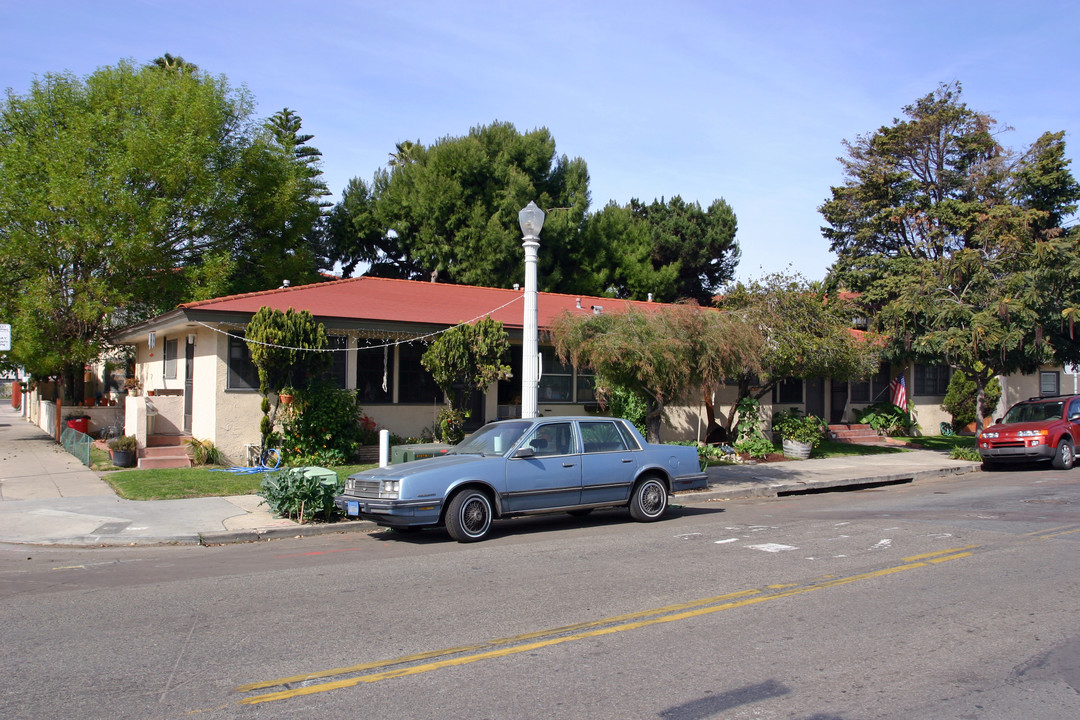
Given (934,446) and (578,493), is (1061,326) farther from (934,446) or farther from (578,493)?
(578,493)

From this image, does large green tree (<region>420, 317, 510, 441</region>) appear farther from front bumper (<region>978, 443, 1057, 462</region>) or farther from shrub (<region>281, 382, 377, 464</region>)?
front bumper (<region>978, 443, 1057, 462</region>)

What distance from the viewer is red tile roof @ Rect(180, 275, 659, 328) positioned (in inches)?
686

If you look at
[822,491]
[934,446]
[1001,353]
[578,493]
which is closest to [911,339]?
[1001,353]

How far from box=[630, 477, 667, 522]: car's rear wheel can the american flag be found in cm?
1963

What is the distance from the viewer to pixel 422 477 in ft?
32.3

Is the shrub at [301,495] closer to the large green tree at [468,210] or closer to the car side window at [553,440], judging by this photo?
the car side window at [553,440]

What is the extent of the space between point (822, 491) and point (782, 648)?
11.8m

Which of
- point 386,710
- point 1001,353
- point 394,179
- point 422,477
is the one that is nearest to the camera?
point 386,710

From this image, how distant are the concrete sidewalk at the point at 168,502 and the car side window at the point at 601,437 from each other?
3.28 meters

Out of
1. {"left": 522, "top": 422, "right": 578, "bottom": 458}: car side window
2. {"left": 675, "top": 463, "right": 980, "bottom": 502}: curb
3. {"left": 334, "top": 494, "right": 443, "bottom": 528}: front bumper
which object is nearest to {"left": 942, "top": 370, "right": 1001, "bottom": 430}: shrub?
{"left": 675, "top": 463, "right": 980, "bottom": 502}: curb

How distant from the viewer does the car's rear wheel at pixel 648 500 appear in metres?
11.6

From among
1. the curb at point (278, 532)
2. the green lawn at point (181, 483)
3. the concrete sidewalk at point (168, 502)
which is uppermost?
the green lawn at point (181, 483)

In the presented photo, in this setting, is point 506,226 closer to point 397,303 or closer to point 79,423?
point 397,303

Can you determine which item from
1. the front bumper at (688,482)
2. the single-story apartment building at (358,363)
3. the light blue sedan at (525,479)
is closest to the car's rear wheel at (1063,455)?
the single-story apartment building at (358,363)
